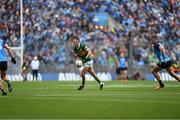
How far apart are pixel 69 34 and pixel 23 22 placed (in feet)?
13.3

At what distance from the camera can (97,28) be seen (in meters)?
46.5

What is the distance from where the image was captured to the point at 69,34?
4672cm

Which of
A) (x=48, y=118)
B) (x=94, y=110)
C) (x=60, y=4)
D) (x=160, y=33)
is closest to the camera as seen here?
(x=48, y=118)

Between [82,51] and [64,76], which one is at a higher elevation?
[82,51]

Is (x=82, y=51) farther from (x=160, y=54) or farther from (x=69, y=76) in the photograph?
(x=69, y=76)

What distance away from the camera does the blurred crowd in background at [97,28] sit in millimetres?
44875

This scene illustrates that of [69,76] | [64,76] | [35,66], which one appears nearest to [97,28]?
[69,76]

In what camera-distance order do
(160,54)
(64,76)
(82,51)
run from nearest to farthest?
1. (82,51)
2. (160,54)
3. (64,76)

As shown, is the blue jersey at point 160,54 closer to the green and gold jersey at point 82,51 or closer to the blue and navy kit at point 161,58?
the blue and navy kit at point 161,58

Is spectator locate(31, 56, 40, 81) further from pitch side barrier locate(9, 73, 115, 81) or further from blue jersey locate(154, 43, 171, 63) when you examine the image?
blue jersey locate(154, 43, 171, 63)

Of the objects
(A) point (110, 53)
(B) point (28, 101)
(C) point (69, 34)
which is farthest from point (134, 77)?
(B) point (28, 101)

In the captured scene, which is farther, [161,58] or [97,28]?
[97,28]

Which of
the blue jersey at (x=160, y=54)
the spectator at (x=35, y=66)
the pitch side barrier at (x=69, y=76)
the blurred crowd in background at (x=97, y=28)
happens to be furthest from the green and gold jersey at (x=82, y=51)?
the spectator at (x=35, y=66)

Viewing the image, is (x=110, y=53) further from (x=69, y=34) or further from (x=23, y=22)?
(x=23, y=22)
